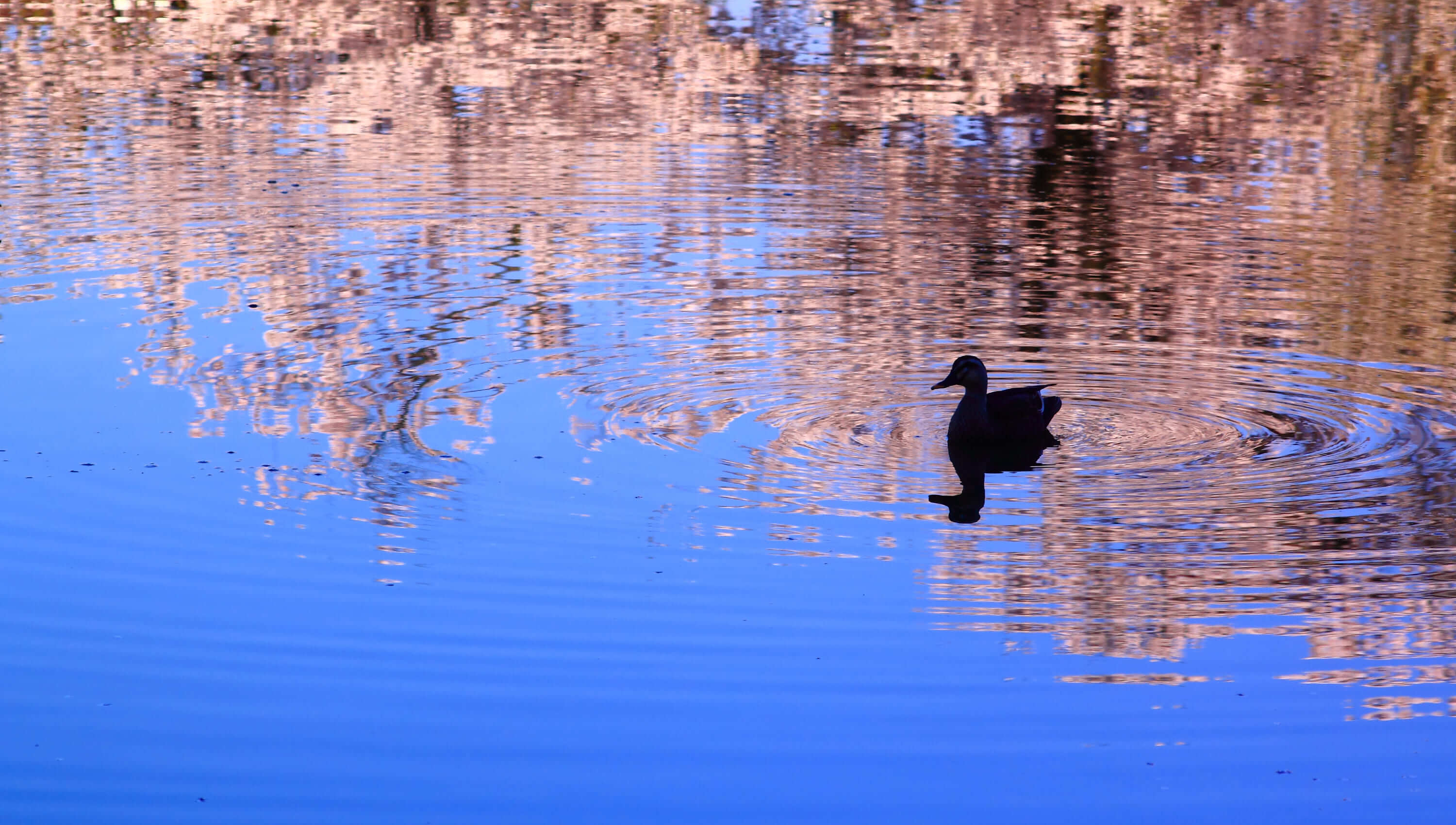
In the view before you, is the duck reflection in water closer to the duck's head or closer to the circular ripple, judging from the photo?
the duck's head

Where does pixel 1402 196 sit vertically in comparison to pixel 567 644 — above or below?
above

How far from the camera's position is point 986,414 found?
39.3 ft

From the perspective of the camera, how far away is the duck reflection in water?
38.8 ft

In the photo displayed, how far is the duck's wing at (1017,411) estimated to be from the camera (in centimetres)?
1183

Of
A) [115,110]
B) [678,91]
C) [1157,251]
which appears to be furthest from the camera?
[678,91]

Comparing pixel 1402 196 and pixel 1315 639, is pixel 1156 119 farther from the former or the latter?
pixel 1315 639

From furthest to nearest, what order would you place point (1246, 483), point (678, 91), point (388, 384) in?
point (678, 91), point (388, 384), point (1246, 483)

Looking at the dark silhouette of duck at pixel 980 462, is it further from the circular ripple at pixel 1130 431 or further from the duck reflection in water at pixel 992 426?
the circular ripple at pixel 1130 431

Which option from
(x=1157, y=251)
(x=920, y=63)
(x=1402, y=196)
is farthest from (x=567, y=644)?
(x=920, y=63)

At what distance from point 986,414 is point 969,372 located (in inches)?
12.5

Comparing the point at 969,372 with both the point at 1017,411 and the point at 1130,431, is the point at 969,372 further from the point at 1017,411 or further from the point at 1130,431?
the point at 1130,431

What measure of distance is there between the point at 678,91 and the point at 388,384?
13.8 metres

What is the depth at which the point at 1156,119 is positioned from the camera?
25.2m

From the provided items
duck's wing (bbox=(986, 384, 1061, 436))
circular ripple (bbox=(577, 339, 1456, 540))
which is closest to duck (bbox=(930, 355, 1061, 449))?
duck's wing (bbox=(986, 384, 1061, 436))
